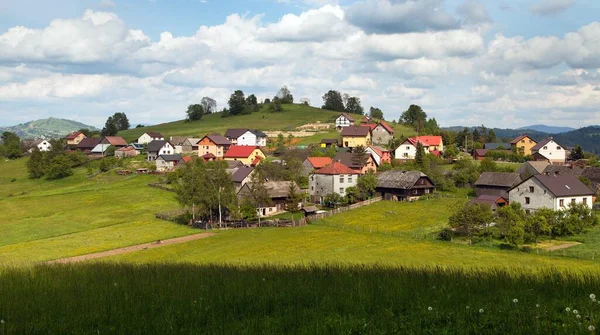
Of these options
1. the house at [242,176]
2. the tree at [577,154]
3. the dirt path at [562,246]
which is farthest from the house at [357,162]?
the dirt path at [562,246]

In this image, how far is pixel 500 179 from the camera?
68.1m

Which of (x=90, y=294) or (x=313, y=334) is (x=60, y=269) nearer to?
(x=90, y=294)

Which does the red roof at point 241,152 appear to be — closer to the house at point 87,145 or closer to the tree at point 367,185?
the tree at point 367,185

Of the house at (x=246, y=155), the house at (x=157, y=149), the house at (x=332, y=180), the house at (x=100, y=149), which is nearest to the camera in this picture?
the house at (x=332, y=180)

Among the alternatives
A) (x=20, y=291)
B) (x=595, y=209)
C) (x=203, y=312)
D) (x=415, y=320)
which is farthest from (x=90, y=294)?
(x=595, y=209)

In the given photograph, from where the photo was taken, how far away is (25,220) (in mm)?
67500

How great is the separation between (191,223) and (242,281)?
5131cm

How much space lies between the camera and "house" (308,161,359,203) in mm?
73812

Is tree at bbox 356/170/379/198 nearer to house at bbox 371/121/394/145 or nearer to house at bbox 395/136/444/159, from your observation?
house at bbox 395/136/444/159

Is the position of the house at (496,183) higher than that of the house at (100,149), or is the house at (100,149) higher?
the house at (100,149)

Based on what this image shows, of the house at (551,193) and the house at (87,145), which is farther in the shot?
the house at (87,145)

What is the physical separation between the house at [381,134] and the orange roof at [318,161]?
44.9 m

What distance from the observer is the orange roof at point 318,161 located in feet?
294

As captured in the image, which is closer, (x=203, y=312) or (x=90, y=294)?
(x=203, y=312)
